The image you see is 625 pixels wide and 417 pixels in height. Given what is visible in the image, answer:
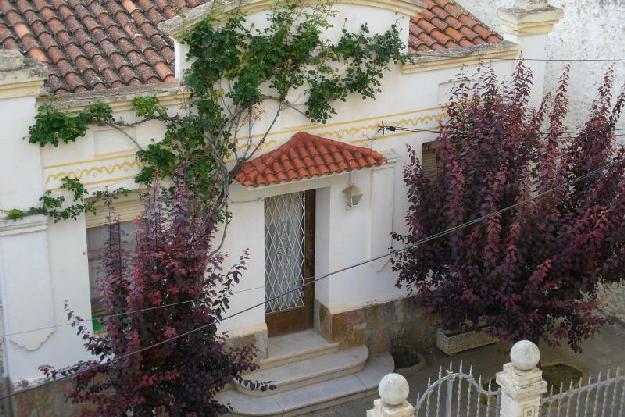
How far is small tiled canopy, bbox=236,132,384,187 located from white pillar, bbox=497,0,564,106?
2.63m

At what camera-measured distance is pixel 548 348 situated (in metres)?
12.8

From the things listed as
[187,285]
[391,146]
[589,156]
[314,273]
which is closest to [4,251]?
[187,285]

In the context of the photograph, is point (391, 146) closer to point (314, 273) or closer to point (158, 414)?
point (314, 273)

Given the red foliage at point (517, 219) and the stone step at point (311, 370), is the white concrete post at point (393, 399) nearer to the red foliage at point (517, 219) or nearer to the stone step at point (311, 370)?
the red foliage at point (517, 219)

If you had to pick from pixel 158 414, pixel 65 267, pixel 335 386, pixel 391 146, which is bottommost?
pixel 335 386

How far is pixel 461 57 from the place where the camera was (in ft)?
39.0

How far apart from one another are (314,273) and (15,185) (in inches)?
162

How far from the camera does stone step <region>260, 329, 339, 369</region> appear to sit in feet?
38.7

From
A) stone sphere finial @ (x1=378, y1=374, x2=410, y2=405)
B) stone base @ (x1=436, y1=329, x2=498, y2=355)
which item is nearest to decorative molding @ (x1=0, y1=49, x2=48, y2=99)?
stone sphere finial @ (x1=378, y1=374, x2=410, y2=405)

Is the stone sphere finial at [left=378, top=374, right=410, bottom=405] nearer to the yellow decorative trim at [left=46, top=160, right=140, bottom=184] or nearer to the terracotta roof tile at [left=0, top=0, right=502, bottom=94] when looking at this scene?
the terracotta roof tile at [left=0, top=0, right=502, bottom=94]

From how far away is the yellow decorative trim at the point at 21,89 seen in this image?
30.0 ft

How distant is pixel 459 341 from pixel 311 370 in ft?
7.16

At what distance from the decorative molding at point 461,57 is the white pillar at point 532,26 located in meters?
0.15

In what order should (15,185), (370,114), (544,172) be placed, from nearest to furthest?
(15,185), (544,172), (370,114)
